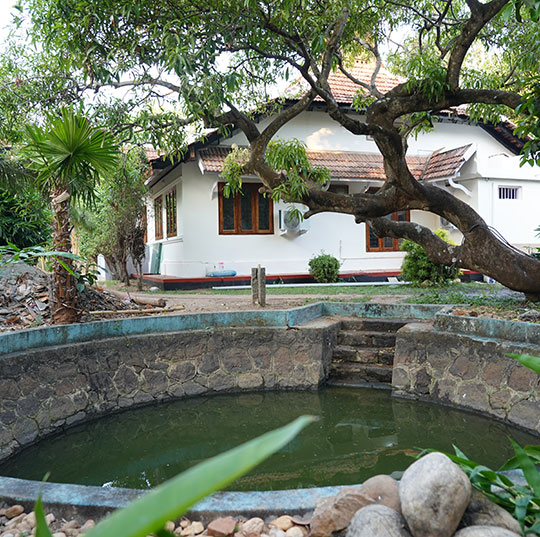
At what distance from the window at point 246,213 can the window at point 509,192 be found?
25.1 ft

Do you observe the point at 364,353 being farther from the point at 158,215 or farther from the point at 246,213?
the point at 158,215

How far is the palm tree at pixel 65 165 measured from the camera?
553 cm

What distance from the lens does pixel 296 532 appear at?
2.49m

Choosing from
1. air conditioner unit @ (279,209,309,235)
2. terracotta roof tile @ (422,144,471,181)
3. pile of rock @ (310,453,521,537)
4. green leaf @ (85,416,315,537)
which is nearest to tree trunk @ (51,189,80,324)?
pile of rock @ (310,453,521,537)

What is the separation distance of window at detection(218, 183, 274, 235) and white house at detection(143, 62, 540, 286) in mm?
29

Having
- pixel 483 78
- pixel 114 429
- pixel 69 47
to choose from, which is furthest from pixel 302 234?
pixel 114 429

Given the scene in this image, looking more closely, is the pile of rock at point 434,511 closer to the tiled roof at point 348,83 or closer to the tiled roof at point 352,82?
the tiled roof at point 348,83

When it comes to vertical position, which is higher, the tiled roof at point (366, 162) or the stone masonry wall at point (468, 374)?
the tiled roof at point (366, 162)

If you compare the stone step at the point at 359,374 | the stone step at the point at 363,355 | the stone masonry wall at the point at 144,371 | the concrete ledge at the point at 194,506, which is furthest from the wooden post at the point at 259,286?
A: the concrete ledge at the point at 194,506

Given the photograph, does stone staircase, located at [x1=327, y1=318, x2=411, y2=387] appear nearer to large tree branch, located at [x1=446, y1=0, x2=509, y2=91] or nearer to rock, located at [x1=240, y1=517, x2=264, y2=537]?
large tree branch, located at [x1=446, y1=0, x2=509, y2=91]

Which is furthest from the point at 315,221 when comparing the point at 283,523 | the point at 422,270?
the point at 283,523

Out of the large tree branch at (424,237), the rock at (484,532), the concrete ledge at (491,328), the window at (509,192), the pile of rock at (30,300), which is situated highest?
the window at (509,192)

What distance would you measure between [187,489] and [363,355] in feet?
22.8

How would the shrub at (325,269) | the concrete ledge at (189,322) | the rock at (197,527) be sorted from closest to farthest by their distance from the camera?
1. the rock at (197,527)
2. the concrete ledge at (189,322)
3. the shrub at (325,269)
